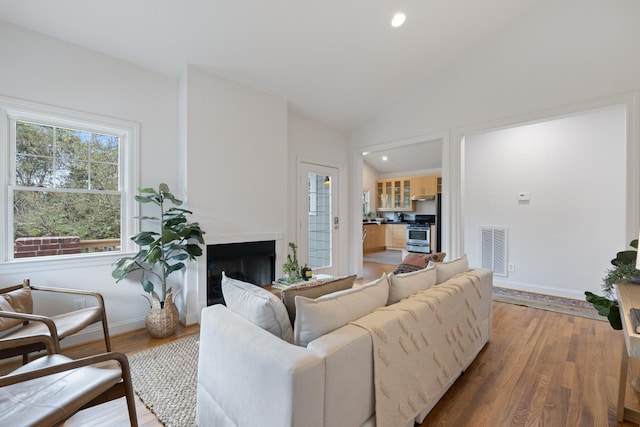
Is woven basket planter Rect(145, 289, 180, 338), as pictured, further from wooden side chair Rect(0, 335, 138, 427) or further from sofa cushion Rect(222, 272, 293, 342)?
sofa cushion Rect(222, 272, 293, 342)

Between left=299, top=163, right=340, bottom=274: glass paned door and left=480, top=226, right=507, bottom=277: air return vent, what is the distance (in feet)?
7.94

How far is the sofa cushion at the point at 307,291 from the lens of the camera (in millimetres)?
1437

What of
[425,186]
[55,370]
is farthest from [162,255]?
[425,186]

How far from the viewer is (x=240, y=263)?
3586 mm

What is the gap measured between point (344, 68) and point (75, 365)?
3668 mm

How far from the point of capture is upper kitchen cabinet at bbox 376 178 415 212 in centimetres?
851

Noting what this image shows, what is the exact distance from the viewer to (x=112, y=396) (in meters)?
1.32

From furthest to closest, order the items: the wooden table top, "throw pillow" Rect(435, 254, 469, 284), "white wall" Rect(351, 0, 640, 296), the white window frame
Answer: "white wall" Rect(351, 0, 640, 296), the white window frame, "throw pillow" Rect(435, 254, 469, 284), the wooden table top

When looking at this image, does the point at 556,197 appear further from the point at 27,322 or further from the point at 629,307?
the point at 27,322

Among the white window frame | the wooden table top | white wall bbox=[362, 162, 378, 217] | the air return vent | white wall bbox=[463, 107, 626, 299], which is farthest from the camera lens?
white wall bbox=[362, 162, 378, 217]

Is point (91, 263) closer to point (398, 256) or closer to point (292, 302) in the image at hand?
point (292, 302)

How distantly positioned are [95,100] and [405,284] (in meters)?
3.21

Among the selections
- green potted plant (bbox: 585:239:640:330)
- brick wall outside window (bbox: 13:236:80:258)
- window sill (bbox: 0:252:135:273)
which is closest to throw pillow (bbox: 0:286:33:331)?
window sill (bbox: 0:252:135:273)

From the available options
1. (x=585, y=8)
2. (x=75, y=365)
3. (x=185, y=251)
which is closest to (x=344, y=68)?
(x=585, y=8)
